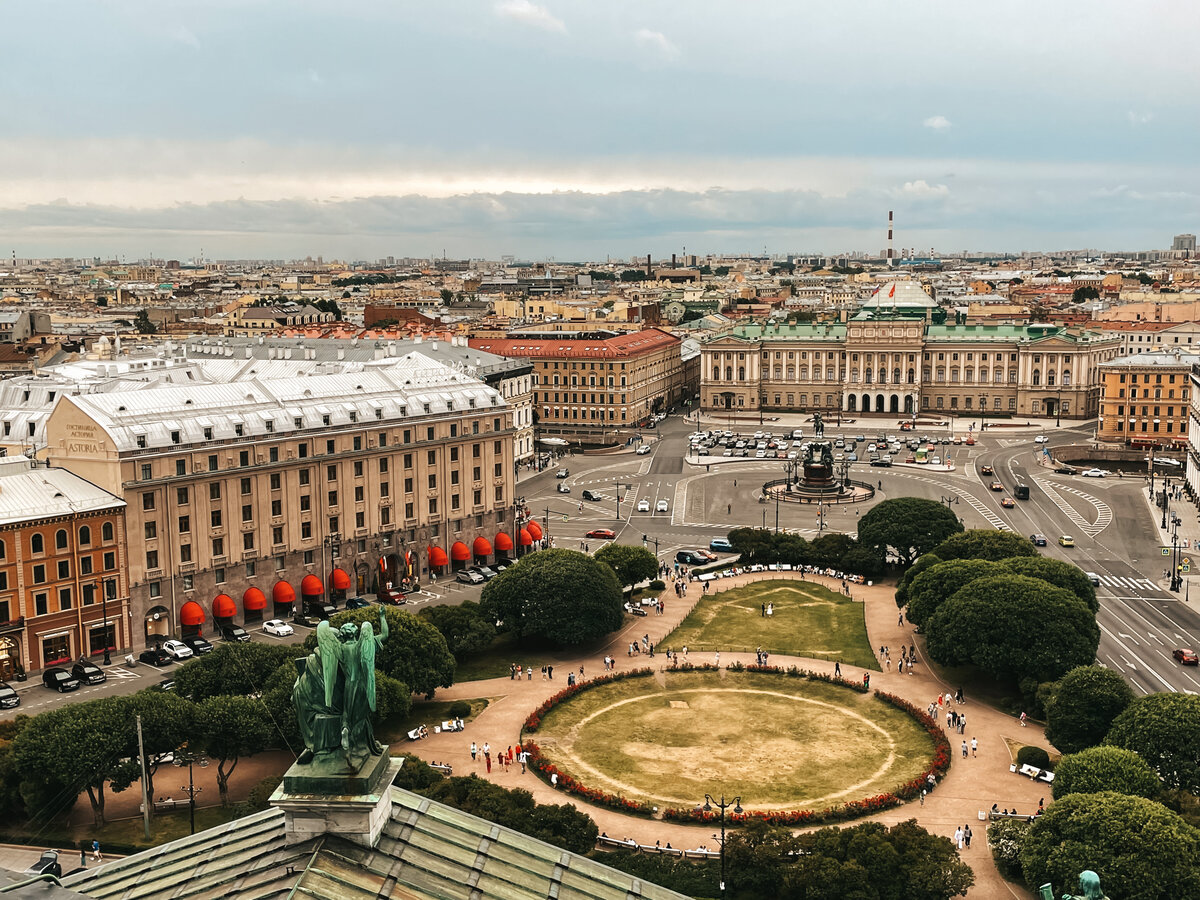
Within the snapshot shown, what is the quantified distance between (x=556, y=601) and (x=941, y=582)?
83.3 ft

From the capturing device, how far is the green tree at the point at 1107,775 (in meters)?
49.4

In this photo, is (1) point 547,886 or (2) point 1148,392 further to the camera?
(2) point 1148,392

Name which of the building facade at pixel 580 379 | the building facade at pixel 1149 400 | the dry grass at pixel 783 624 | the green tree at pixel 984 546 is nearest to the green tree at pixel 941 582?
the dry grass at pixel 783 624

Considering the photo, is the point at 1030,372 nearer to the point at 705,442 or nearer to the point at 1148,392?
the point at 1148,392

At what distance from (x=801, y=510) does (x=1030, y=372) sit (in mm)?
88521

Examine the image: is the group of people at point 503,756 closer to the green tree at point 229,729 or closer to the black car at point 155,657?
the green tree at point 229,729

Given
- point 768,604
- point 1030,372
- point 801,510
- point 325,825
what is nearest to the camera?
point 325,825

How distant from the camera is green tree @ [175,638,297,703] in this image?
2412 inches

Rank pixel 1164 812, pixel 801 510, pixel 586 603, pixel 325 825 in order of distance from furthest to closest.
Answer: pixel 801 510, pixel 586 603, pixel 1164 812, pixel 325 825

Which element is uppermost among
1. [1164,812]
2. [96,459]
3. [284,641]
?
[96,459]

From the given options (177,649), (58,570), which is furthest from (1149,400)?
Answer: (58,570)

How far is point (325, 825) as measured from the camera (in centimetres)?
1847

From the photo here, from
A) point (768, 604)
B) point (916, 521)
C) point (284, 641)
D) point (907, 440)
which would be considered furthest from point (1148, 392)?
point (284, 641)

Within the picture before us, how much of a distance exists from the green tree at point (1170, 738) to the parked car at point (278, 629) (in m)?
54.0
